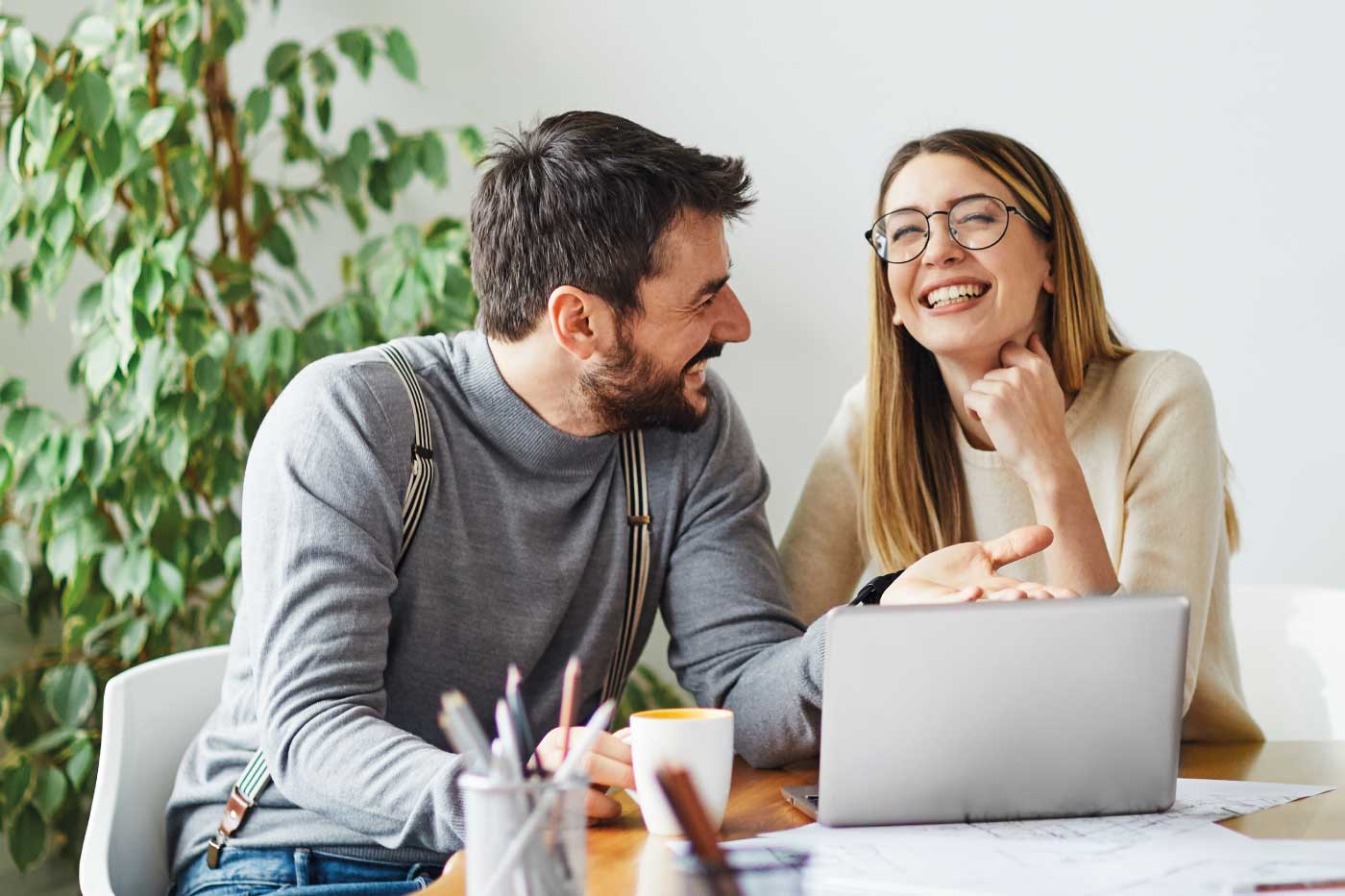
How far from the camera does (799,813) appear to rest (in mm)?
1017

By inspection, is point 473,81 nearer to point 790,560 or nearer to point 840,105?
point 840,105

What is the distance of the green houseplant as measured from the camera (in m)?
1.96

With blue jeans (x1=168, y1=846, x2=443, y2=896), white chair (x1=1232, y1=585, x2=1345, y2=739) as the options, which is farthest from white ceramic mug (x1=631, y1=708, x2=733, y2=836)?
white chair (x1=1232, y1=585, x2=1345, y2=739)

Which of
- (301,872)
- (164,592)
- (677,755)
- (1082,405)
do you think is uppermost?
(1082,405)

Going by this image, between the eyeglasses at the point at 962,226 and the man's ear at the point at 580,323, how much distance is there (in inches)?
14.0

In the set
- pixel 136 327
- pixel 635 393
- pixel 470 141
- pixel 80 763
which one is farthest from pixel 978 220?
pixel 80 763

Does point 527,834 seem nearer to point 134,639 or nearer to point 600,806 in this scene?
point 600,806

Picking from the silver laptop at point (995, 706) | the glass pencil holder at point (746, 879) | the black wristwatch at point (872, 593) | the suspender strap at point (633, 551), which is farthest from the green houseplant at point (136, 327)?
the glass pencil holder at point (746, 879)

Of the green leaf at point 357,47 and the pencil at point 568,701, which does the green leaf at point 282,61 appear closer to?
the green leaf at point 357,47

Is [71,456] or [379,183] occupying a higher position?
[379,183]

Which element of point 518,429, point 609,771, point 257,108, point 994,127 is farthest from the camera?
point 994,127

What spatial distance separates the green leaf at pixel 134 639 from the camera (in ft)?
6.76

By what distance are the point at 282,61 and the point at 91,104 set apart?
16.9 inches

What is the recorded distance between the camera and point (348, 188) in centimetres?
224
